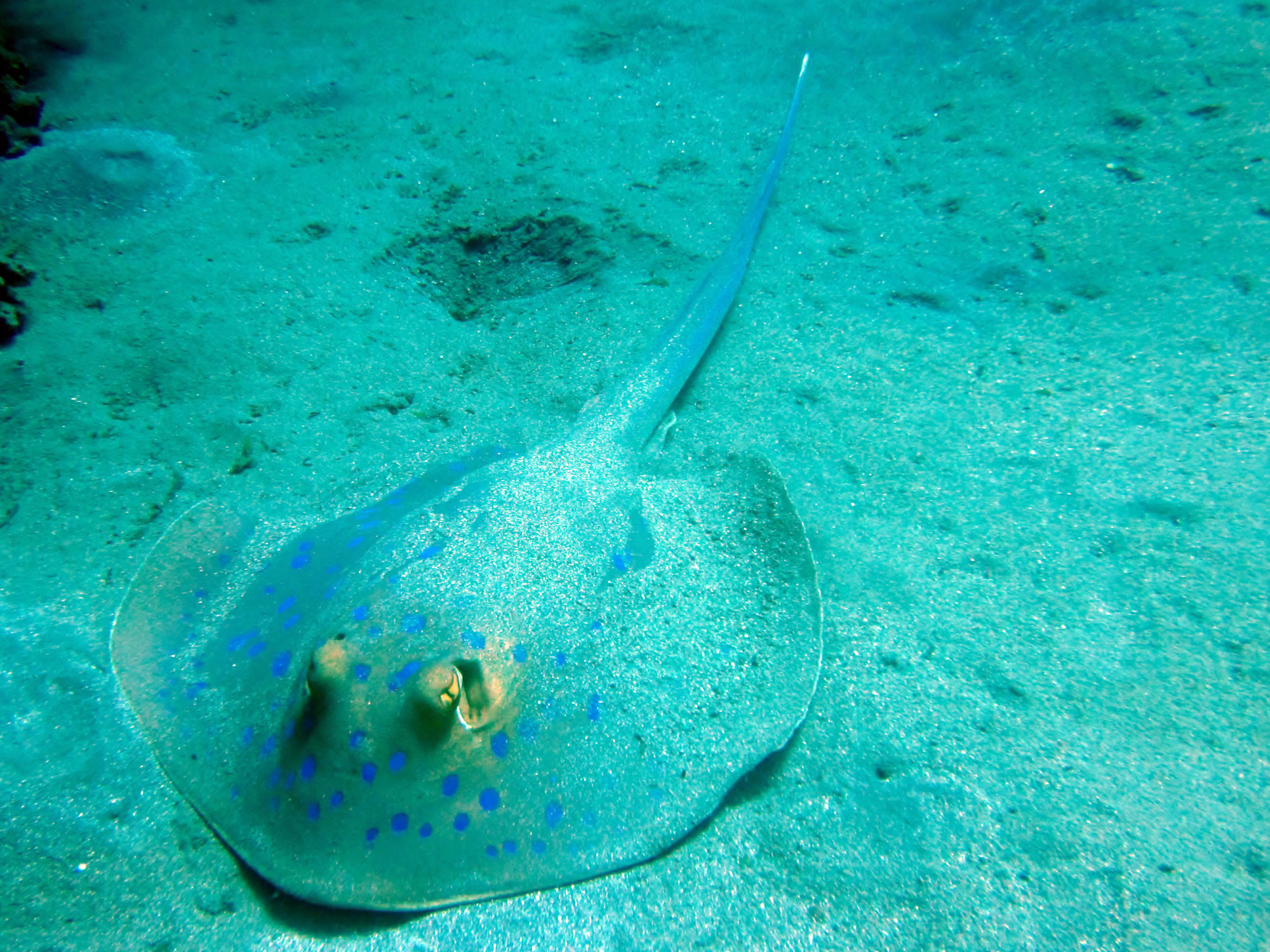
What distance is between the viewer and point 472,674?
1860 mm

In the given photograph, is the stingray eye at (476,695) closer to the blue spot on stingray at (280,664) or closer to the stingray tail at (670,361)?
the blue spot on stingray at (280,664)

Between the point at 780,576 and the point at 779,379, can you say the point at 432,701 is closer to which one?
the point at 780,576

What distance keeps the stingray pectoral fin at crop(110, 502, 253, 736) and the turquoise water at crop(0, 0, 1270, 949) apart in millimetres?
199

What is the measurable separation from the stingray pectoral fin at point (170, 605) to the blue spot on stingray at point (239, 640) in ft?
0.42

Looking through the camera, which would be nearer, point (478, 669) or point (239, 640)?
point (478, 669)

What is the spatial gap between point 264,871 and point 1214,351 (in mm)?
4844

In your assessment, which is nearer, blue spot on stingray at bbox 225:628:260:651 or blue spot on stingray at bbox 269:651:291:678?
blue spot on stingray at bbox 269:651:291:678

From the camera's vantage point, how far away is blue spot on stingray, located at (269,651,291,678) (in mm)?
1955

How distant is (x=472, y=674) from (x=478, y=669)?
22mm

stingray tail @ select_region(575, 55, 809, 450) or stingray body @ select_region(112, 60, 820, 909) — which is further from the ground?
stingray tail @ select_region(575, 55, 809, 450)

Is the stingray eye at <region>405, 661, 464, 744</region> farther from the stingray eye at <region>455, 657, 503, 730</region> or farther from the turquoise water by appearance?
the turquoise water

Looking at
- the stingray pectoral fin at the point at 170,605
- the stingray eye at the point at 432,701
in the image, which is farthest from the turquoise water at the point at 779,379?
the stingray eye at the point at 432,701

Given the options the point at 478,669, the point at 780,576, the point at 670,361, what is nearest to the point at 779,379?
the point at 670,361

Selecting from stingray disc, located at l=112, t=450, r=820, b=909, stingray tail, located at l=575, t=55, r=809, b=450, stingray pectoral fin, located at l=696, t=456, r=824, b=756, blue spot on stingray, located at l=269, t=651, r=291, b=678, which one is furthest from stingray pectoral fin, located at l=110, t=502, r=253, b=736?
stingray pectoral fin, located at l=696, t=456, r=824, b=756
